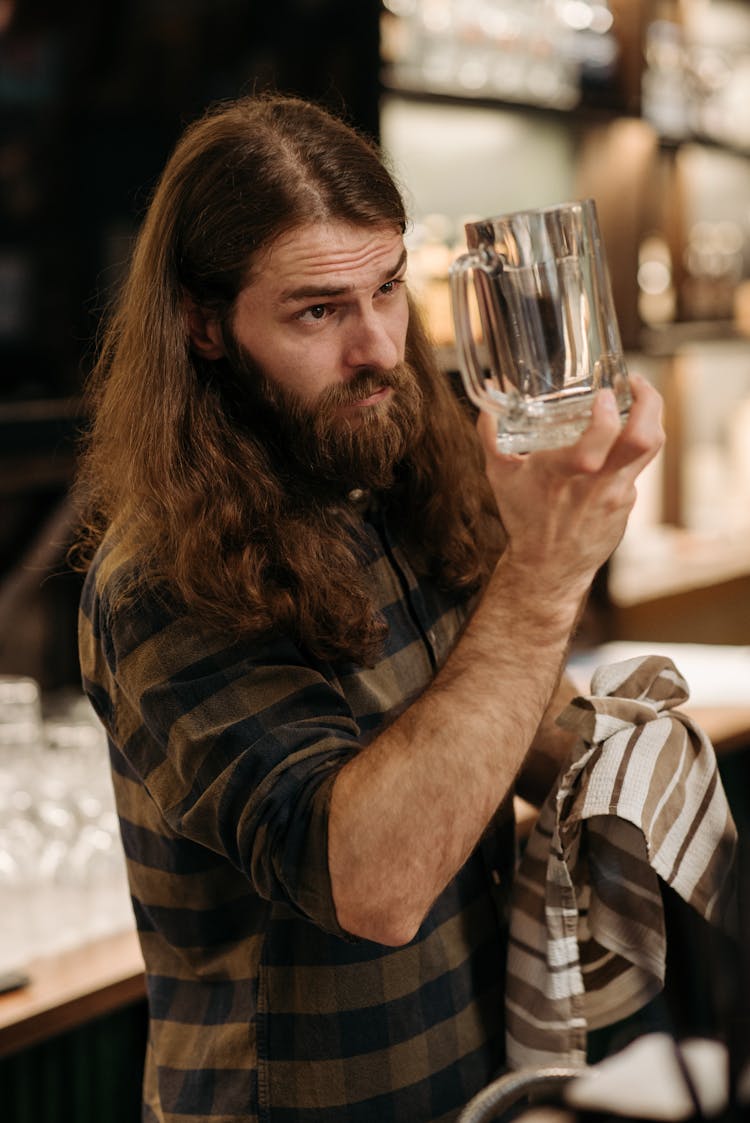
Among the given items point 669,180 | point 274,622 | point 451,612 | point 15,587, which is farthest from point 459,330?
point 669,180

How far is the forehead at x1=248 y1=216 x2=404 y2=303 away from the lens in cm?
117

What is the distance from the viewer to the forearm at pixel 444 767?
103 centimetres

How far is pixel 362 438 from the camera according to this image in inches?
47.2

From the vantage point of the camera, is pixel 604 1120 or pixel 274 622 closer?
pixel 604 1120

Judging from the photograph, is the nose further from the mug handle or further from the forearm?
the forearm

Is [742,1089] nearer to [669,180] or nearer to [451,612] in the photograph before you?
Answer: [451,612]

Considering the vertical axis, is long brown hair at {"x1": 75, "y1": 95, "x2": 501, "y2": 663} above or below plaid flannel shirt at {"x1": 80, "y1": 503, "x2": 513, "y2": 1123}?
above

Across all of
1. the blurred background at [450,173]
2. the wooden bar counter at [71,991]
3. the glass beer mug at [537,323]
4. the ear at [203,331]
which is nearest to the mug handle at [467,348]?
the glass beer mug at [537,323]

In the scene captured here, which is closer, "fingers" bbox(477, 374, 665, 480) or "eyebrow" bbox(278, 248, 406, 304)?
"fingers" bbox(477, 374, 665, 480)

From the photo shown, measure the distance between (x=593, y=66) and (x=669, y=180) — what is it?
2.00 feet

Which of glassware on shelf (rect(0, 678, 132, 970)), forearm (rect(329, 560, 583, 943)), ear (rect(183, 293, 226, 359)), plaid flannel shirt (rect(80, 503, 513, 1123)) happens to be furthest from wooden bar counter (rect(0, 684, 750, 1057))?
ear (rect(183, 293, 226, 359))

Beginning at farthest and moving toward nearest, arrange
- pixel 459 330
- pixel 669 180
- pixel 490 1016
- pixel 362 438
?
pixel 669 180
pixel 490 1016
pixel 362 438
pixel 459 330

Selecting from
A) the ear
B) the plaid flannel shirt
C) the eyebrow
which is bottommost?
the plaid flannel shirt

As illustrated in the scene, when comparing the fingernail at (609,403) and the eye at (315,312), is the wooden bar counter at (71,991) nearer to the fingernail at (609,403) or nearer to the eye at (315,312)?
the eye at (315,312)
